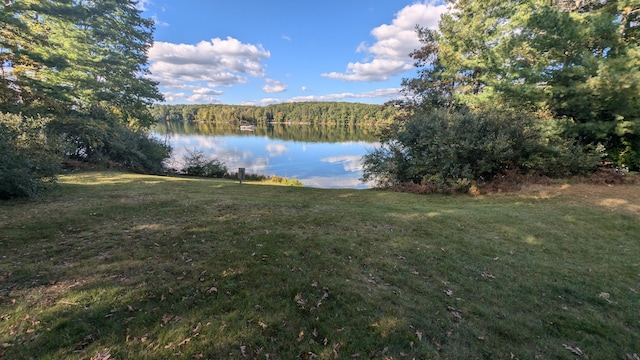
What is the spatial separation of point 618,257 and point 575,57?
11322 mm

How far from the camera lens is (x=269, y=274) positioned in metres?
4.09

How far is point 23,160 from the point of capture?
7.59 meters

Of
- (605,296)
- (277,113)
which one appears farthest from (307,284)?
(277,113)

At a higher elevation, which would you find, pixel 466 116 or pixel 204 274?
→ pixel 466 116

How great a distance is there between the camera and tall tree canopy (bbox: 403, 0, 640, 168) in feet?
37.8

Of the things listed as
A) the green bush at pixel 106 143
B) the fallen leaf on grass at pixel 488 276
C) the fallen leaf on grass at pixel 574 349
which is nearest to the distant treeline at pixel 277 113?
the green bush at pixel 106 143

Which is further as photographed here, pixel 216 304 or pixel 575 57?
pixel 575 57

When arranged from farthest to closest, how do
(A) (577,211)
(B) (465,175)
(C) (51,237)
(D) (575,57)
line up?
1. (D) (575,57)
2. (B) (465,175)
3. (A) (577,211)
4. (C) (51,237)

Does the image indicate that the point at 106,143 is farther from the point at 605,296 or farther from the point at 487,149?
the point at 605,296

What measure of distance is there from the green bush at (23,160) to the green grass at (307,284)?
0.59 m

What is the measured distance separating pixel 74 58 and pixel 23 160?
49.0 ft

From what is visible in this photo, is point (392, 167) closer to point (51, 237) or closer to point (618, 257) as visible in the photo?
point (618, 257)

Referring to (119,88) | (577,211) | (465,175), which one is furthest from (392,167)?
(119,88)

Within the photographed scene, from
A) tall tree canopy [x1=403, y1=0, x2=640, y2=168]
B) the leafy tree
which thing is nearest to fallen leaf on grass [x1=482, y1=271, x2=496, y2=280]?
tall tree canopy [x1=403, y1=0, x2=640, y2=168]
